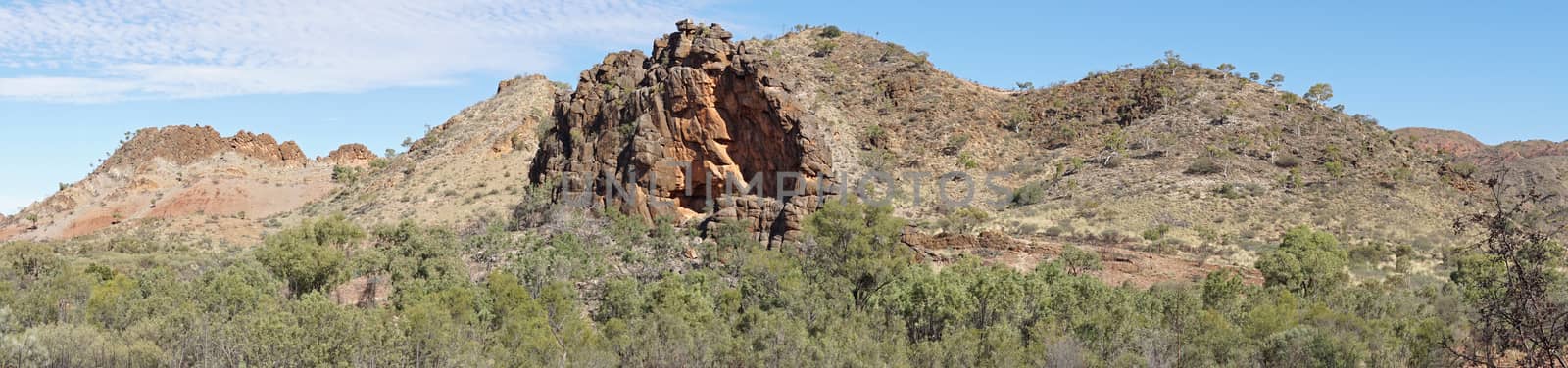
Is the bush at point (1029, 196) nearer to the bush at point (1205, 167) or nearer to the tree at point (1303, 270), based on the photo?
the bush at point (1205, 167)

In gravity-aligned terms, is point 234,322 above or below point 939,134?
below

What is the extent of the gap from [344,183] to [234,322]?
212 ft

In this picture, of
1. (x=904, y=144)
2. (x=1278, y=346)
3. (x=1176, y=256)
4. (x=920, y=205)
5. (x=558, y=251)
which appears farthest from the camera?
(x=904, y=144)

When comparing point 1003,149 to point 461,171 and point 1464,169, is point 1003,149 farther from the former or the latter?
point 461,171

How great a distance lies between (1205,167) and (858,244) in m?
42.2

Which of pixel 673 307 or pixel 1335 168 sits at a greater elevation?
pixel 1335 168

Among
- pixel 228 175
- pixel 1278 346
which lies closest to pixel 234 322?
pixel 1278 346

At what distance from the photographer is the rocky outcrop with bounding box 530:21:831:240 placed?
162 feet

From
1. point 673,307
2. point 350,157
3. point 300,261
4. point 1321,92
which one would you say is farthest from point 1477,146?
point 300,261

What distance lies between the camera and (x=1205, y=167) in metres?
77.2

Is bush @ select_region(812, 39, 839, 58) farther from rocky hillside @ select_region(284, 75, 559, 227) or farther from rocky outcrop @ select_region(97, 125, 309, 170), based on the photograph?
rocky outcrop @ select_region(97, 125, 309, 170)

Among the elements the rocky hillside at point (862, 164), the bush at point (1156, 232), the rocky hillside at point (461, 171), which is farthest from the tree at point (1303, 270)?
the rocky hillside at point (461, 171)

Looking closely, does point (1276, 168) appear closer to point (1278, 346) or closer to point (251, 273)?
point (1278, 346)

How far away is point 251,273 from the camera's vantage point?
140 ft
